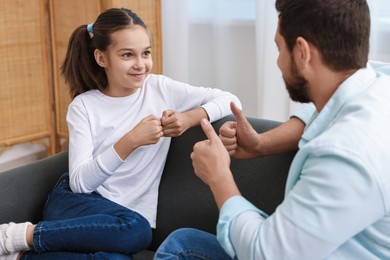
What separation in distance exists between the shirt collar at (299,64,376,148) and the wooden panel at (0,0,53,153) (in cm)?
200

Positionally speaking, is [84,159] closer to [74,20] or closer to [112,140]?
[112,140]

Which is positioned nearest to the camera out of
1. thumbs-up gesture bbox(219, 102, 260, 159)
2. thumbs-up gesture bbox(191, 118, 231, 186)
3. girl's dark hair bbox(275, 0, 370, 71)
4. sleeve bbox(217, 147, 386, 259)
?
sleeve bbox(217, 147, 386, 259)

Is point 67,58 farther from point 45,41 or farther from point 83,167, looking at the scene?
point 45,41

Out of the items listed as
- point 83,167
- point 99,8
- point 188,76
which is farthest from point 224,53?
point 83,167

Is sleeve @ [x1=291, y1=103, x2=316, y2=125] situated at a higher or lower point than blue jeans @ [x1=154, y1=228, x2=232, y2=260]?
higher

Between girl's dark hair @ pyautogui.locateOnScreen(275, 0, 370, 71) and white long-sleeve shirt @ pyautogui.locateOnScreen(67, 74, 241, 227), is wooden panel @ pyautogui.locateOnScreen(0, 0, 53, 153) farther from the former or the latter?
girl's dark hair @ pyautogui.locateOnScreen(275, 0, 370, 71)

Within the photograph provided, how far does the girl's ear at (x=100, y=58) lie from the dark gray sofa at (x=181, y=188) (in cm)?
32

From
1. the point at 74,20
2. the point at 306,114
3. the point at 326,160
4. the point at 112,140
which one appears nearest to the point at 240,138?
the point at 306,114

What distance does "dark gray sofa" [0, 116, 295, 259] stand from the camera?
1.70m

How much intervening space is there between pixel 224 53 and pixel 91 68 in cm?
115

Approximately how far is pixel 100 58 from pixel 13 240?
61cm

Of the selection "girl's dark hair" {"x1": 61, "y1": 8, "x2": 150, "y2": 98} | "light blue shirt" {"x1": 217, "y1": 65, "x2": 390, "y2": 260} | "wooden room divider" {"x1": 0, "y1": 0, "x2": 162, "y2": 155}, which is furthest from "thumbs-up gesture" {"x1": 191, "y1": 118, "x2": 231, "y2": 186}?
"wooden room divider" {"x1": 0, "y1": 0, "x2": 162, "y2": 155}

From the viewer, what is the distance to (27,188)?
1.88 m

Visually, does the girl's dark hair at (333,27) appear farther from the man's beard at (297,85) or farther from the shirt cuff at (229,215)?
the shirt cuff at (229,215)
